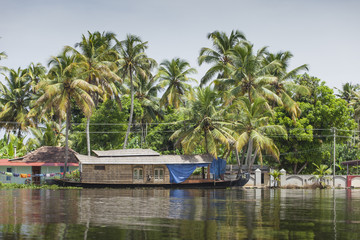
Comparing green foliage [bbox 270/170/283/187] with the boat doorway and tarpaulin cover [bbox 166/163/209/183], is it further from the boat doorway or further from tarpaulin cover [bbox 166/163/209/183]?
the boat doorway

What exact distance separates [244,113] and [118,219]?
29.1m

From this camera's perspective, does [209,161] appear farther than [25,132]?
No

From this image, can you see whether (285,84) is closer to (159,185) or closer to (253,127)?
(253,127)

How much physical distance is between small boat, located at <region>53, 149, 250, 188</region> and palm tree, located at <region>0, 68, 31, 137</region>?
20.1m

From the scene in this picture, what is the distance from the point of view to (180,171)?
131 ft

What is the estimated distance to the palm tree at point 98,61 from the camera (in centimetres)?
4512

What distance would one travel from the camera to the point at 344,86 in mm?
70000

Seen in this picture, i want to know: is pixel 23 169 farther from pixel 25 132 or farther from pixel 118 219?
pixel 118 219

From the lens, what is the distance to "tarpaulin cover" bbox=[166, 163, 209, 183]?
3966 cm

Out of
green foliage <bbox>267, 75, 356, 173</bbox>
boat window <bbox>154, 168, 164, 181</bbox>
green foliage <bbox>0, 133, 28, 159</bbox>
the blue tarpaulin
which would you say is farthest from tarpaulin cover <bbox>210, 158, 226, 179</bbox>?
green foliage <bbox>0, 133, 28, 159</bbox>

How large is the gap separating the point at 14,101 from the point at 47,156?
52.2 ft

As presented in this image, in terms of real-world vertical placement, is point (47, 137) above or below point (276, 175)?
above

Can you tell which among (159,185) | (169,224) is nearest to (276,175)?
(159,185)

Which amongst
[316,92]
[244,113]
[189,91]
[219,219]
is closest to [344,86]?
[316,92]
